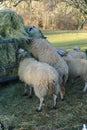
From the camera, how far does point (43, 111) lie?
7.82m

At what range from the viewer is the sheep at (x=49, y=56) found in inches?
337

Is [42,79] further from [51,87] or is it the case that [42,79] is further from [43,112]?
[43,112]

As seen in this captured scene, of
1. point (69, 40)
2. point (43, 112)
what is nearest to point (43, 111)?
point (43, 112)

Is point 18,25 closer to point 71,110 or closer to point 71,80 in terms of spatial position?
point 71,80

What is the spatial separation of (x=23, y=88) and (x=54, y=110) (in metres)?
1.83

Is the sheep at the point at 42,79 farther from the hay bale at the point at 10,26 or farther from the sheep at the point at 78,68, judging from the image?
the hay bale at the point at 10,26

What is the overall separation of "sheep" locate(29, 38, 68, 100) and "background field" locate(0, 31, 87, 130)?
510mm

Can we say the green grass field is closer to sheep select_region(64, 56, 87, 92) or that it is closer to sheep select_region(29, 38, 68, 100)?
sheep select_region(29, 38, 68, 100)

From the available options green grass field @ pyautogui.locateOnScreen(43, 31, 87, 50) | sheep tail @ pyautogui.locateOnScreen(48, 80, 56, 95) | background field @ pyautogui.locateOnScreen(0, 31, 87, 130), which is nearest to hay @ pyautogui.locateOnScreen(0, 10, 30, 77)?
background field @ pyautogui.locateOnScreen(0, 31, 87, 130)

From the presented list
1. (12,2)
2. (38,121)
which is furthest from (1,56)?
(12,2)

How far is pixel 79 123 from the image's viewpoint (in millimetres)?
7176

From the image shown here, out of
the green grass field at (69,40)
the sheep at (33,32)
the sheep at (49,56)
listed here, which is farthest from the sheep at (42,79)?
the green grass field at (69,40)

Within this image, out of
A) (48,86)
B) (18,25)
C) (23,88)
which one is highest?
(18,25)

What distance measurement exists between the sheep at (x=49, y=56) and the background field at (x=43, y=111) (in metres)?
0.51
